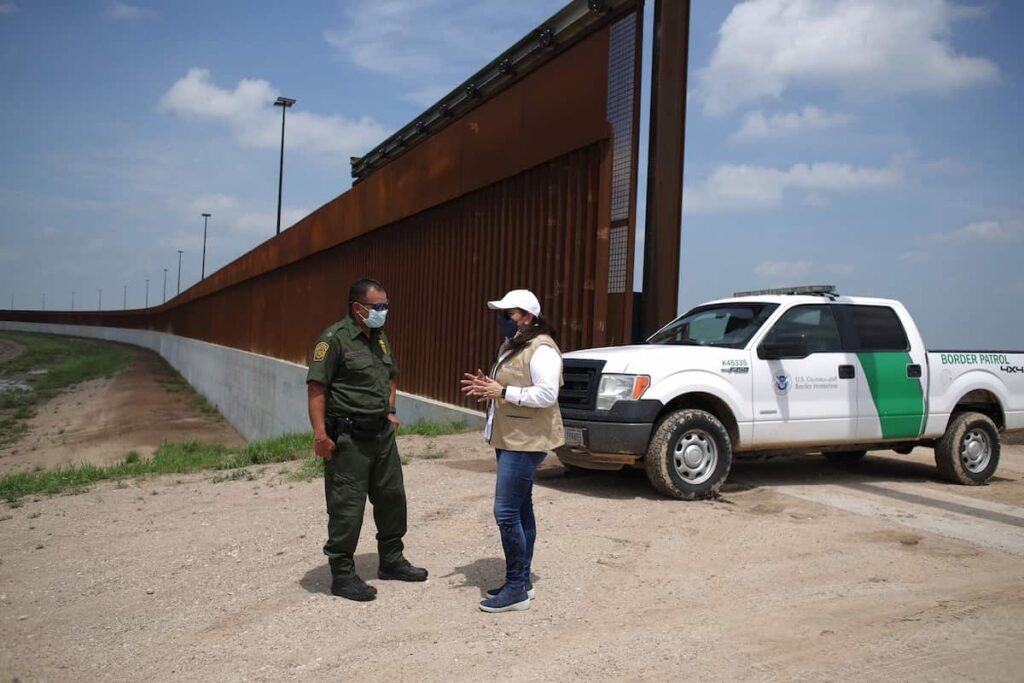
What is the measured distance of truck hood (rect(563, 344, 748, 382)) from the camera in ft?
24.7

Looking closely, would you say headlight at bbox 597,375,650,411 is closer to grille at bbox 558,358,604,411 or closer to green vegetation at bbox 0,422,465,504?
grille at bbox 558,358,604,411

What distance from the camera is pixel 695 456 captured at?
7.52 meters

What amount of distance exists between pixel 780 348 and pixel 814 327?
0.64 m

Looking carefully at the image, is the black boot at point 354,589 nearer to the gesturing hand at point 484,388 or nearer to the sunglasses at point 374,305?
the gesturing hand at point 484,388

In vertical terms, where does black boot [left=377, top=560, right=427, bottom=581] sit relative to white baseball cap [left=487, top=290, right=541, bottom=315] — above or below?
below

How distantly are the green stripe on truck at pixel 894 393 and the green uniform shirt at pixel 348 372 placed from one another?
5158mm

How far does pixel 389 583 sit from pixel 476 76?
36.4ft

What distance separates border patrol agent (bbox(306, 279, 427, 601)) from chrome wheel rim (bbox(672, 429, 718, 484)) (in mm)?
2970

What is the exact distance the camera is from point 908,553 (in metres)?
6.14

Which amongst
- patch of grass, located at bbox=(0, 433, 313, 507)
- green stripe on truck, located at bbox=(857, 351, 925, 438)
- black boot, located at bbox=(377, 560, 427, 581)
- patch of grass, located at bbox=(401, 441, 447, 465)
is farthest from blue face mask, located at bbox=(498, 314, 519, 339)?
patch of grass, located at bbox=(0, 433, 313, 507)

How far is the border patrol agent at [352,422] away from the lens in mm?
5145

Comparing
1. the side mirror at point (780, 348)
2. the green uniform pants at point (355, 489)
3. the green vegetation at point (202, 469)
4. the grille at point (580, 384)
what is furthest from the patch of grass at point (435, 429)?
the green uniform pants at point (355, 489)

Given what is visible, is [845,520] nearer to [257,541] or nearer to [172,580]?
[257,541]

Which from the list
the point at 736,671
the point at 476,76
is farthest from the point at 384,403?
the point at 476,76
